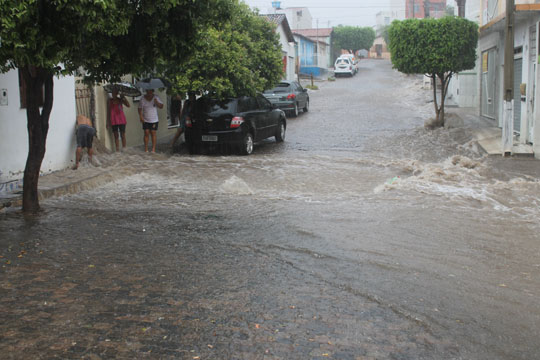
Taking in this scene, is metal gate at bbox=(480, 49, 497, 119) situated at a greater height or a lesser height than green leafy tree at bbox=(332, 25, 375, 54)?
lesser

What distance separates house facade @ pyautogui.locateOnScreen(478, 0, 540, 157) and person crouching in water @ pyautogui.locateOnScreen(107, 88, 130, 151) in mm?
9924

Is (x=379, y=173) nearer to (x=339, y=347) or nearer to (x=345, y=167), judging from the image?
(x=345, y=167)

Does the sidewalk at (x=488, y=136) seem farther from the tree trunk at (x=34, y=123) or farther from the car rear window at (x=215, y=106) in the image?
the tree trunk at (x=34, y=123)

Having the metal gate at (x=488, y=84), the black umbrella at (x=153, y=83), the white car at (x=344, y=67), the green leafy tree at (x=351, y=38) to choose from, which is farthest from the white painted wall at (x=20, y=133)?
the green leafy tree at (x=351, y=38)

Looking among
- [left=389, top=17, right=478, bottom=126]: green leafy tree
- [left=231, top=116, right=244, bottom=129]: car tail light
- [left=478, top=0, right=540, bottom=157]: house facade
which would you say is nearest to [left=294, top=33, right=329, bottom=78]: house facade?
[left=478, top=0, right=540, bottom=157]: house facade

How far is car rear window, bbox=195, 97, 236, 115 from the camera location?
588 inches

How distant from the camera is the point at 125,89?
576 inches

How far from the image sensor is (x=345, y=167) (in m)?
13.5

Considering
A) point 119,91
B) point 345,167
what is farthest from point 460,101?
point 119,91

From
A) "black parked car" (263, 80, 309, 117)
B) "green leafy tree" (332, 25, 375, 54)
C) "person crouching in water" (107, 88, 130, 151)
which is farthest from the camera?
"green leafy tree" (332, 25, 375, 54)

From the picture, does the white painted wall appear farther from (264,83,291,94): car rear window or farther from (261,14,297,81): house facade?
(261,14,297,81): house facade

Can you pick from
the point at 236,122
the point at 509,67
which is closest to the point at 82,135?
the point at 236,122

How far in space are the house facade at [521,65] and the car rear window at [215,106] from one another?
7406 millimetres

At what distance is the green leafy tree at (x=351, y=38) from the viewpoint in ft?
255
